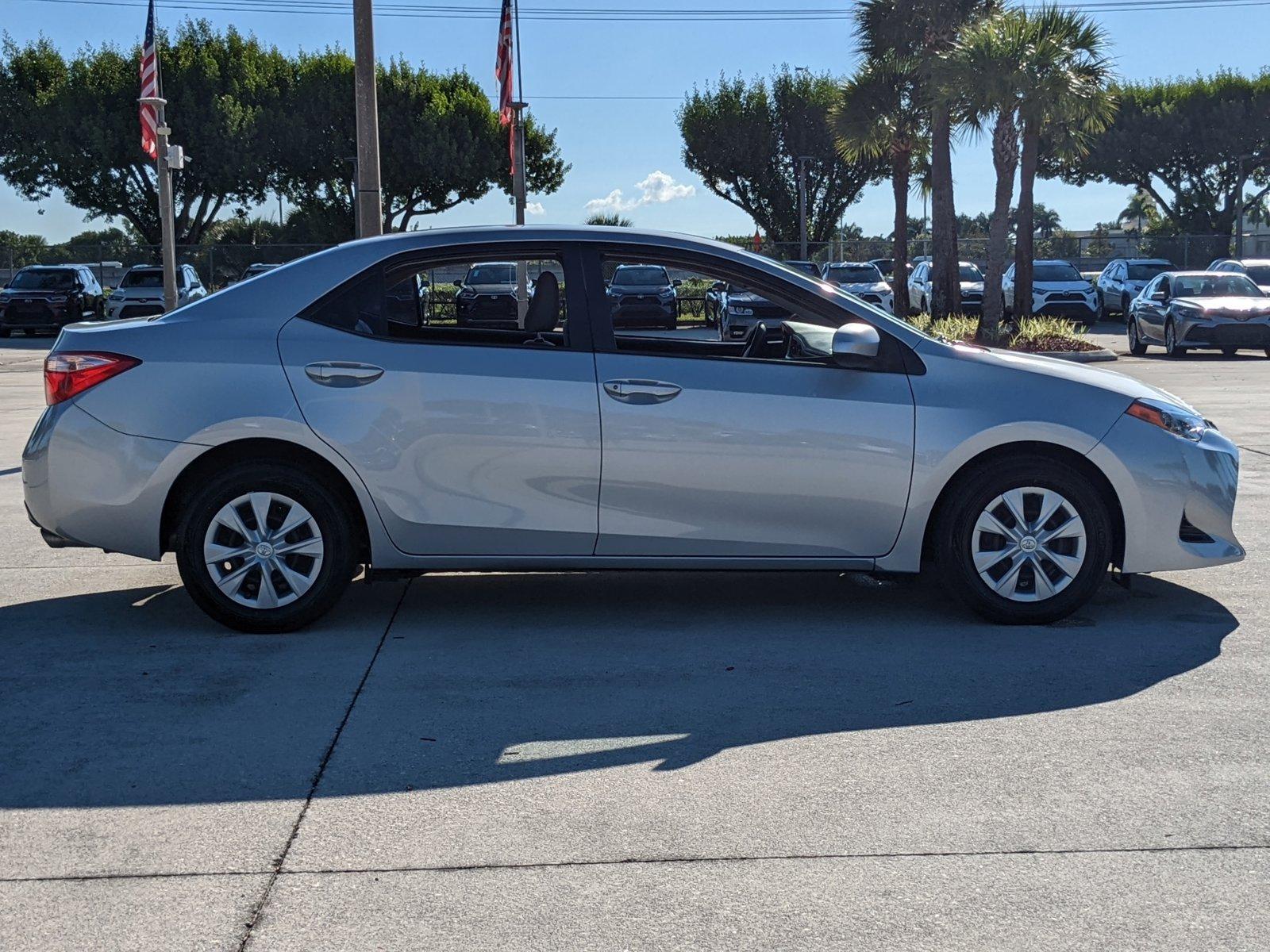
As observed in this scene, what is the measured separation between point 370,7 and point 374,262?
753 cm

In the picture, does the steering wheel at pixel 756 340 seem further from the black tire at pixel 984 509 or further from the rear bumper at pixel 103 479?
the rear bumper at pixel 103 479

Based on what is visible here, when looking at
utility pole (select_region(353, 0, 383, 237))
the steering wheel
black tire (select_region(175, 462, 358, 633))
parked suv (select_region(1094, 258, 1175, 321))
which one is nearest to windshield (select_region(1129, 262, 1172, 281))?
parked suv (select_region(1094, 258, 1175, 321))

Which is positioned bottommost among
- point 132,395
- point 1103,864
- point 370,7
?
point 1103,864

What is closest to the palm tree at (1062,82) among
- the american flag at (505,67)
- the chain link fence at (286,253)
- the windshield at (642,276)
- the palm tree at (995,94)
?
the palm tree at (995,94)

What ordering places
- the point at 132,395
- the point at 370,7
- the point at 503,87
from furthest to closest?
the point at 503,87
the point at 370,7
the point at 132,395

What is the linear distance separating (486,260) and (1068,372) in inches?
101

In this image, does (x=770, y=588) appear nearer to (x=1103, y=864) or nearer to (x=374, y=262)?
(x=374, y=262)

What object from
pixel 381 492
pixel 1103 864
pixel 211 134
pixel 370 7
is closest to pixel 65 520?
pixel 381 492

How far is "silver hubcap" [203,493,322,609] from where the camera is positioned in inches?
240

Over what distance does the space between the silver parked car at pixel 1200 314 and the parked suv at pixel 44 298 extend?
24815mm

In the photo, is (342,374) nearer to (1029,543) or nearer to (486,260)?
(486,260)

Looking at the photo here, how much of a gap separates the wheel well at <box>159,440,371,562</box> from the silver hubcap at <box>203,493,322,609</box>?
0.17m

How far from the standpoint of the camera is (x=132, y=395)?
612 centimetres

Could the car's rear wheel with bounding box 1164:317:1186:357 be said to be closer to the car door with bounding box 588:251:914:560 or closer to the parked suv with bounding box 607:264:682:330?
the parked suv with bounding box 607:264:682:330
